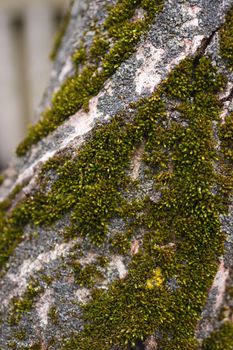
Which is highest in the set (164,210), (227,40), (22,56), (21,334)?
(227,40)

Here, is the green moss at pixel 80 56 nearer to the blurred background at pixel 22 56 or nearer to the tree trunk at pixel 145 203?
the tree trunk at pixel 145 203

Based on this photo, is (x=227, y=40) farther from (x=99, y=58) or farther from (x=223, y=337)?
(x=223, y=337)

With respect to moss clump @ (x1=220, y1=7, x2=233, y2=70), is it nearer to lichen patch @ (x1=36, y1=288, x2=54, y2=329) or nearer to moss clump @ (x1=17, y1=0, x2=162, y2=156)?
moss clump @ (x1=17, y1=0, x2=162, y2=156)

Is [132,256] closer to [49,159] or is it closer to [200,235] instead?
[200,235]

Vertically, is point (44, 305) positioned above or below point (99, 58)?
below

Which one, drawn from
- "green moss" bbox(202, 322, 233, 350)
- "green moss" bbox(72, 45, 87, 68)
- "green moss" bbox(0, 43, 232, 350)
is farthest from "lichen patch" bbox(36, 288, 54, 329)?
"green moss" bbox(72, 45, 87, 68)

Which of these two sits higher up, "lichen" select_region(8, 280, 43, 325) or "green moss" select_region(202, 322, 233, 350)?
"lichen" select_region(8, 280, 43, 325)

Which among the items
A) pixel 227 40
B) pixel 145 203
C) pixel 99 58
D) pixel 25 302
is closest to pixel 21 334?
pixel 25 302

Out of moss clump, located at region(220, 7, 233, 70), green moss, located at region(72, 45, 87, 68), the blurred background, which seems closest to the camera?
moss clump, located at region(220, 7, 233, 70)
